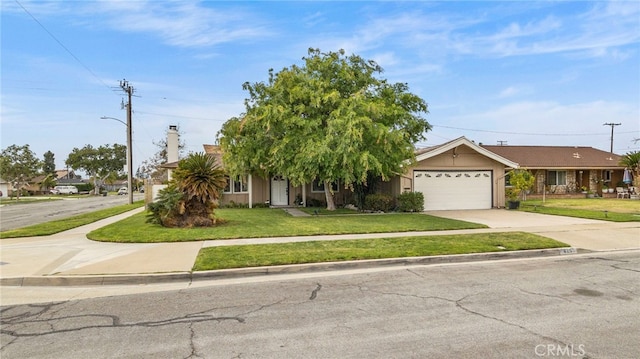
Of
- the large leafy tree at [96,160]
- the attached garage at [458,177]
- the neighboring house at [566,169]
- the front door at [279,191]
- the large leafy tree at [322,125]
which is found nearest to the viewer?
the large leafy tree at [322,125]

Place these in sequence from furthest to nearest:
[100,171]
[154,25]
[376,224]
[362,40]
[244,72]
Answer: [100,171] → [244,72] → [362,40] → [154,25] → [376,224]

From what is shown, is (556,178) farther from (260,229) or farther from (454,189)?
(260,229)

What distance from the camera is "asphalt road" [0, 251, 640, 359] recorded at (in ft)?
12.7

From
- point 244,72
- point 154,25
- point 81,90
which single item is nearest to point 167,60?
point 244,72

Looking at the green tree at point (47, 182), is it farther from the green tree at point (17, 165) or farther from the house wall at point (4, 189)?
the green tree at point (17, 165)

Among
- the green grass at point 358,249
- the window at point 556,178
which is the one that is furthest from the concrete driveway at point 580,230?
the window at point 556,178

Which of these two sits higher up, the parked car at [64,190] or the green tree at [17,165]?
the green tree at [17,165]

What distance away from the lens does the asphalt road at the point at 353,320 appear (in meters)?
3.88

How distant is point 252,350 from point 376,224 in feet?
33.6

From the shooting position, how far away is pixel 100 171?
261 feet

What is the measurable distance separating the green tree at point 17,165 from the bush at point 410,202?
5316 centimetres

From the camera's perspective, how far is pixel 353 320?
4730 mm

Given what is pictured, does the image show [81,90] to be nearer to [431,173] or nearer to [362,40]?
[362,40]

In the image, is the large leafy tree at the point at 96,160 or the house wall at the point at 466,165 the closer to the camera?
the house wall at the point at 466,165
